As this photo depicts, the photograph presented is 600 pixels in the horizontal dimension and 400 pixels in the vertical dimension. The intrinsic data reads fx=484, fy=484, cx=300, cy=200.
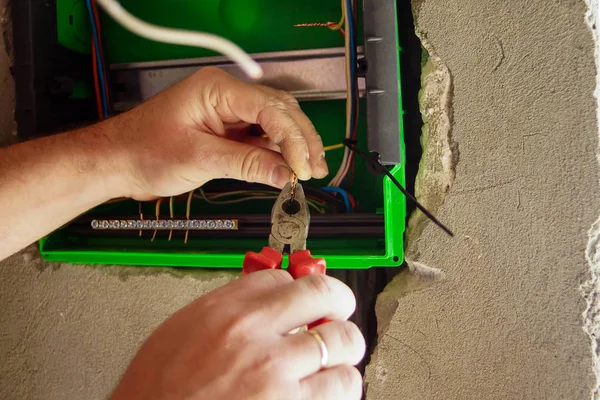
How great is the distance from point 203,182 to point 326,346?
48 cm

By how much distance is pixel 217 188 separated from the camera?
41.6 inches

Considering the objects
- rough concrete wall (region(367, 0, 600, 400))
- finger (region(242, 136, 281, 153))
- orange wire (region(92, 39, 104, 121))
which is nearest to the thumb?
finger (region(242, 136, 281, 153))

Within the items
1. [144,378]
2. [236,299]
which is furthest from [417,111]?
[144,378]

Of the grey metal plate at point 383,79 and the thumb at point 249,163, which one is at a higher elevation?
the grey metal plate at point 383,79

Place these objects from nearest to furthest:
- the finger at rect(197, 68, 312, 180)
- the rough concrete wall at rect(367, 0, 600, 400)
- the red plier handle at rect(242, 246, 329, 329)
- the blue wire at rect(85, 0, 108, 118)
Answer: the red plier handle at rect(242, 246, 329, 329) < the finger at rect(197, 68, 312, 180) < the rough concrete wall at rect(367, 0, 600, 400) < the blue wire at rect(85, 0, 108, 118)

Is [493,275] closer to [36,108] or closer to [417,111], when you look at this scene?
[417,111]

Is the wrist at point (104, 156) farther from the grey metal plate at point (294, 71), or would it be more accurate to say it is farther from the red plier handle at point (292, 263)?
the red plier handle at point (292, 263)

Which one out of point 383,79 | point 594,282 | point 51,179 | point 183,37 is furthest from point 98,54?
point 594,282

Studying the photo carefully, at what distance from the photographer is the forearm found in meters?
0.95

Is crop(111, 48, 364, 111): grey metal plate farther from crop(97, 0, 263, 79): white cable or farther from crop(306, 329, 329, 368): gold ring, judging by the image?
crop(306, 329, 329, 368): gold ring

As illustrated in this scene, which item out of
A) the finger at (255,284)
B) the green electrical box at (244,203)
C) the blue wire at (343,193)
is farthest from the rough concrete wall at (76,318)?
the finger at (255,284)

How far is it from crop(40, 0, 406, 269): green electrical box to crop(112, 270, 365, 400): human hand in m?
0.33

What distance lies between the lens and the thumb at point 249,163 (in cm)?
76

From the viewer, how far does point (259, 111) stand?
2.60 ft
